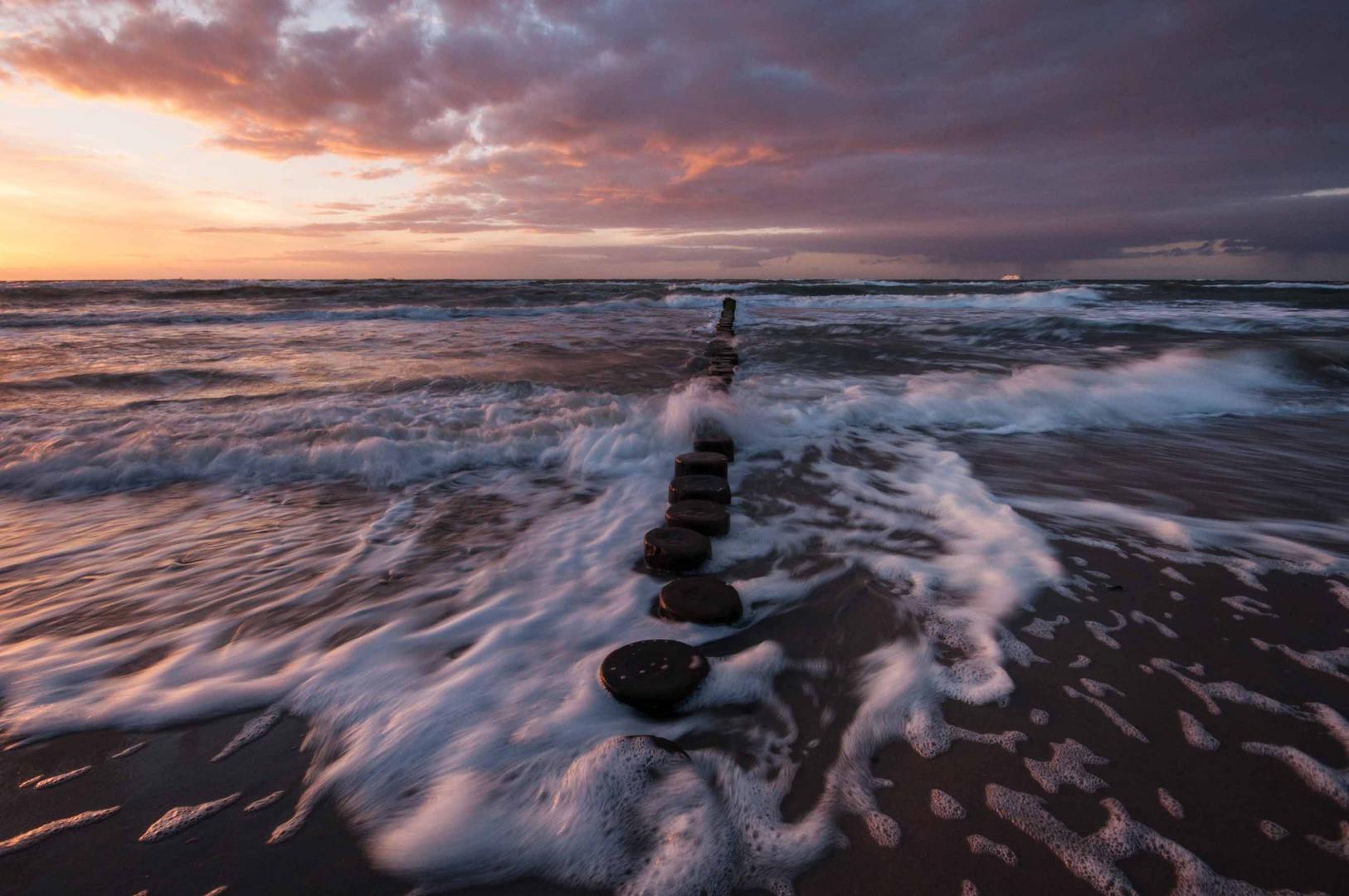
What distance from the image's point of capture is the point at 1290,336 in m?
12.2

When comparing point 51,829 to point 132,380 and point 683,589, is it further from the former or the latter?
point 132,380

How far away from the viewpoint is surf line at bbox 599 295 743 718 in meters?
1.79

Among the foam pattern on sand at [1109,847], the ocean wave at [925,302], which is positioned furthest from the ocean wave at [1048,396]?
the ocean wave at [925,302]

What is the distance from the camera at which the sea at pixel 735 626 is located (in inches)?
56.4

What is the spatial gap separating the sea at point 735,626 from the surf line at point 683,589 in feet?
0.27

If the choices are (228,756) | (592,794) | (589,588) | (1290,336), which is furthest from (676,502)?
(1290,336)

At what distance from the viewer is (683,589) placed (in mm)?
2369

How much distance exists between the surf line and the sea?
0.08 m

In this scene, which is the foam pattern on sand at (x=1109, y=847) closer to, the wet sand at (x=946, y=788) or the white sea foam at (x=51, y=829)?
the wet sand at (x=946, y=788)

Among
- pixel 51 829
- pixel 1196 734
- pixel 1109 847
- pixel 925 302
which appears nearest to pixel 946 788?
pixel 1109 847

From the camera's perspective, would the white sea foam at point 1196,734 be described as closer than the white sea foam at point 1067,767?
No

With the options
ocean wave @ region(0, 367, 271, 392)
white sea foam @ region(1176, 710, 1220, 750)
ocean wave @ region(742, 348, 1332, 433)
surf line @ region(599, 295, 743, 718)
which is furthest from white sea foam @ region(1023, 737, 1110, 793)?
ocean wave @ region(0, 367, 271, 392)

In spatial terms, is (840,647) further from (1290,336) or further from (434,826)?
(1290,336)

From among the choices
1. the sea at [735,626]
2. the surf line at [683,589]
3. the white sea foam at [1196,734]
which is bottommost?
the sea at [735,626]
